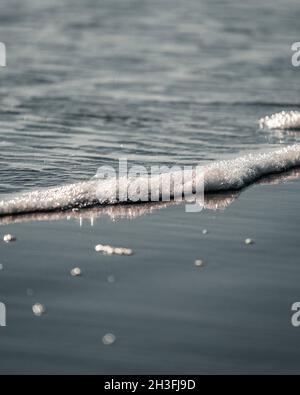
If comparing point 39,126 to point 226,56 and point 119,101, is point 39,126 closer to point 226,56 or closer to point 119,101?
point 119,101

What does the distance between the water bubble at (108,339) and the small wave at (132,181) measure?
2.63 metres

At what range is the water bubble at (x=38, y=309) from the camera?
5.76 m

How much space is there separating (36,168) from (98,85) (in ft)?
20.2

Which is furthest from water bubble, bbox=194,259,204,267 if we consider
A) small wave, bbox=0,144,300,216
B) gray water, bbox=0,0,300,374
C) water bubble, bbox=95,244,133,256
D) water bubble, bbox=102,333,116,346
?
small wave, bbox=0,144,300,216

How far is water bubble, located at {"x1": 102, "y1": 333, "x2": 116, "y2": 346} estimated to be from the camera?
5.36 m

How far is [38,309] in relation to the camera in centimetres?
580

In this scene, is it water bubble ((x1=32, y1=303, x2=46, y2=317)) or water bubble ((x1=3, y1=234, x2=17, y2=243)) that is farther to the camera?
water bubble ((x1=3, y1=234, x2=17, y2=243))

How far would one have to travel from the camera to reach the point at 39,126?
1210 centimetres

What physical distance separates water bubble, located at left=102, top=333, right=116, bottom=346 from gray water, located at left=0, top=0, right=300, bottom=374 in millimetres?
35

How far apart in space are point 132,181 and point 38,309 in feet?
10.2

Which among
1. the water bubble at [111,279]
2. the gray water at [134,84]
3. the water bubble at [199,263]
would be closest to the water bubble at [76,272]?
the water bubble at [111,279]

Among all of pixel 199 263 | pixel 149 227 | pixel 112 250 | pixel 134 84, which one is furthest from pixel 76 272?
pixel 134 84

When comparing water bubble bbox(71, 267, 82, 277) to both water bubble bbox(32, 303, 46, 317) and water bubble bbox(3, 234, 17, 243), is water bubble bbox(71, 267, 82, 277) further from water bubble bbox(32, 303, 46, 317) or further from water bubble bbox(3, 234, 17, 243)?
water bubble bbox(3, 234, 17, 243)

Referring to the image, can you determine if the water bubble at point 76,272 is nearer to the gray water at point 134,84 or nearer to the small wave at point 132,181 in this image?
the small wave at point 132,181
